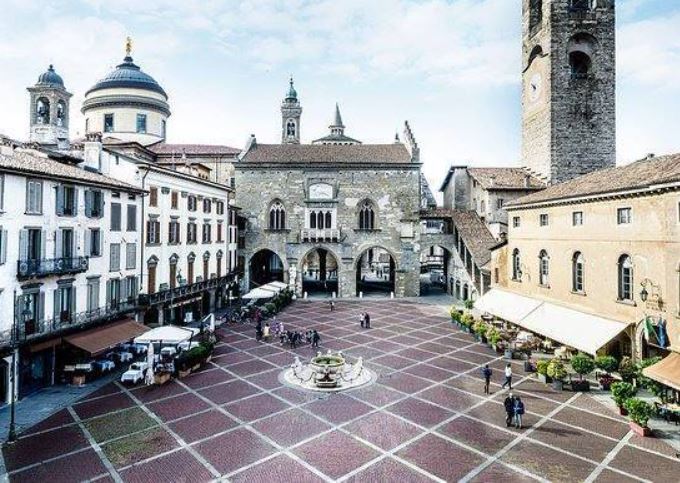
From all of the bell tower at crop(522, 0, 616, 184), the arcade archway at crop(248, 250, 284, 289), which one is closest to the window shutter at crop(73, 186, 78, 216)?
the arcade archway at crop(248, 250, 284, 289)

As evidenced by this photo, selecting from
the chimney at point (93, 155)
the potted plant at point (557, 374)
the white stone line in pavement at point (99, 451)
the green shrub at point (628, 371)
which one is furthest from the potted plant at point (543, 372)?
the chimney at point (93, 155)

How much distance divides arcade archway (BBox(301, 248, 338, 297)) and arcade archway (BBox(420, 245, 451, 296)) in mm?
11582

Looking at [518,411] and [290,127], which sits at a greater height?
[290,127]

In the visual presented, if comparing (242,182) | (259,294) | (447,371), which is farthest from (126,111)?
(447,371)

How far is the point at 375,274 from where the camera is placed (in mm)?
75062

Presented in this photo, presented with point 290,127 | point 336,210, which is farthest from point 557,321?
point 290,127

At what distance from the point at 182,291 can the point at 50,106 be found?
22919 millimetres

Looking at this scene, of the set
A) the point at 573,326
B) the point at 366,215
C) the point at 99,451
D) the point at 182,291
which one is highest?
the point at 366,215

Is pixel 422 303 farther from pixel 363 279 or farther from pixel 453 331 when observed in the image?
pixel 363 279

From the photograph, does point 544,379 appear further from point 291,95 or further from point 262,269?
point 291,95

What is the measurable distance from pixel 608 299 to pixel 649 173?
258 inches

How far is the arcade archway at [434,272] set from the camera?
5363 centimetres

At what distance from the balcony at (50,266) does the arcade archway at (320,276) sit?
27408 mm

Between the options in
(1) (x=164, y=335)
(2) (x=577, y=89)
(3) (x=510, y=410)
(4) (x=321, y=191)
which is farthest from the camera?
(4) (x=321, y=191)
